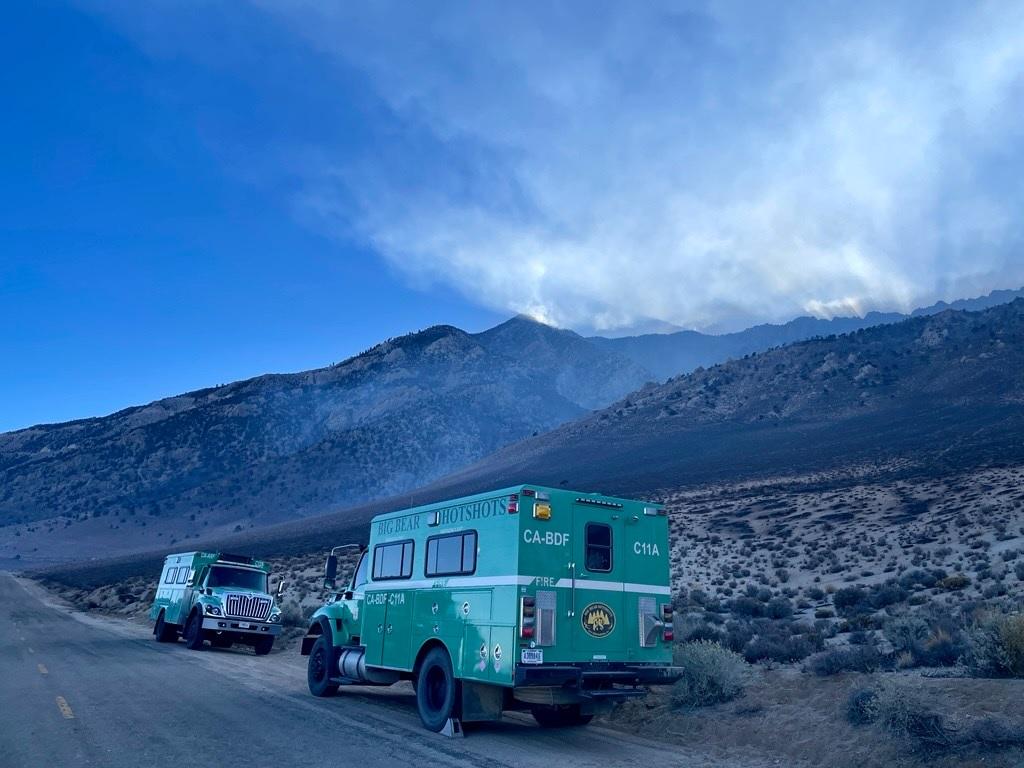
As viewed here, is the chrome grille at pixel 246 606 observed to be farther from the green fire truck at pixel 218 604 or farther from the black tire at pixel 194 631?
the black tire at pixel 194 631

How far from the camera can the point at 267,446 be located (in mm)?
131750

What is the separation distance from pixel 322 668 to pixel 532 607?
20.8 feet

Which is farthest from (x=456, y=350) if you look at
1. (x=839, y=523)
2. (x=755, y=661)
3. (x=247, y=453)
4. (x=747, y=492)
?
(x=755, y=661)

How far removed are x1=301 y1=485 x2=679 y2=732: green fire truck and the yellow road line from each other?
4547mm

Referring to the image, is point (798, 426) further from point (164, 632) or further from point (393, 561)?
point (393, 561)

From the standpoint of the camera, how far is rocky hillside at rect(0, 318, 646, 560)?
115 m

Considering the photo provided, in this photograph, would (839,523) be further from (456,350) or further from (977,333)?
(456,350)

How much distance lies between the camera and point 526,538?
34.6ft

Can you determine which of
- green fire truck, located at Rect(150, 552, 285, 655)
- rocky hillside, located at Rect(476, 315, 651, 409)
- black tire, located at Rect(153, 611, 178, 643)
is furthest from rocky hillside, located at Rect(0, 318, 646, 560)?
green fire truck, located at Rect(150, 552, 285, 655)

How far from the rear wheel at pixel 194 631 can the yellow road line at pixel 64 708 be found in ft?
34.3

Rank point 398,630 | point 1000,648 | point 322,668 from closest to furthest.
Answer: point 1000,648 < point 398,630 < point 322,668

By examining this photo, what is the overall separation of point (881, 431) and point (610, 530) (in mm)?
58692

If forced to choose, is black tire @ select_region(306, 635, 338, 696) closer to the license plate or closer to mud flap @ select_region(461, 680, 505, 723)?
mud flap @ select_region(461, 680, 505, 723)

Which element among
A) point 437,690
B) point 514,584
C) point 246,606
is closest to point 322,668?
point 437,690
